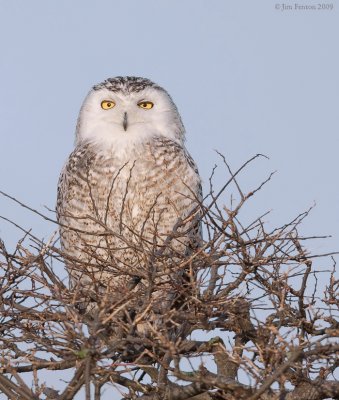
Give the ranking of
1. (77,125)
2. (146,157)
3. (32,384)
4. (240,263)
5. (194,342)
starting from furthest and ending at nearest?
(77,125) < (146,157) < (194,342) < (240,263) < (32,384)

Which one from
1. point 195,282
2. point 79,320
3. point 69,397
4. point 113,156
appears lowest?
point 69,397

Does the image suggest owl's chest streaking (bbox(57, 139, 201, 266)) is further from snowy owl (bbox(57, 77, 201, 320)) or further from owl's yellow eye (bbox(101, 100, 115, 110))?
owl's yellow eye (bbox(101, 100, 115, 110))

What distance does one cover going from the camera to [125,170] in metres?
8.55

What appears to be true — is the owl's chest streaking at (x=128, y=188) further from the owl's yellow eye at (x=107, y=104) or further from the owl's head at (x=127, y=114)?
the owl's yellow eye at (x=107, y=104)

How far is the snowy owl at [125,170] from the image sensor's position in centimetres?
841

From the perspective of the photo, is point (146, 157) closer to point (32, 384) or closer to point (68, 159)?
point (68, 159)

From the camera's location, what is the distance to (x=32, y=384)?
5270 mm

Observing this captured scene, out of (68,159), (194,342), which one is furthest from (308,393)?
(68,159)

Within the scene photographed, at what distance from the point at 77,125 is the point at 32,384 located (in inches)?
183

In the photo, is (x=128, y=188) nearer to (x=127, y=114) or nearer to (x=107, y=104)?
(x=127, y=114)

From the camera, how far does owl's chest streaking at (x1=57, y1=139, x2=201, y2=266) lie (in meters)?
8.40

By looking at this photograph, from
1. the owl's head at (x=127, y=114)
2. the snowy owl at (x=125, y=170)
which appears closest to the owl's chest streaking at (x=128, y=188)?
the snowy owl at (x=125, y=170)

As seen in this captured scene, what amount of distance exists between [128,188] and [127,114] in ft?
3.21

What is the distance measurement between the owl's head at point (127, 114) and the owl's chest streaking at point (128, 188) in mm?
175
